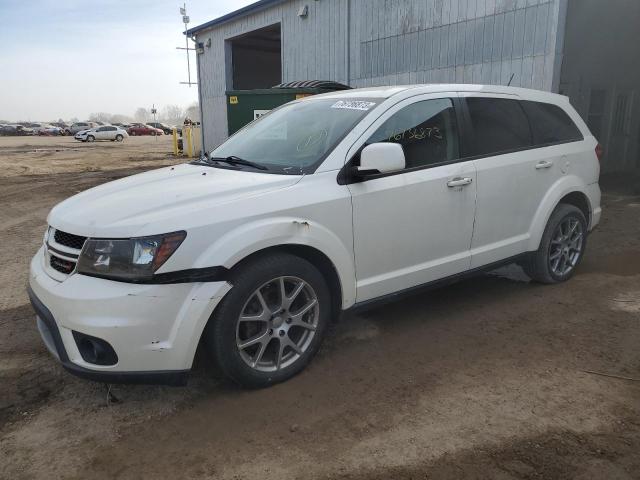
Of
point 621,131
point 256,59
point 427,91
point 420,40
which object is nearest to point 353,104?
point 427,91

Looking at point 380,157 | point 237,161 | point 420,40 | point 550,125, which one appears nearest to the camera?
point 380,157

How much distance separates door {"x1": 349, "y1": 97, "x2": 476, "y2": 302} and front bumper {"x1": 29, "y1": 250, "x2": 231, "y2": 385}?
1.05m

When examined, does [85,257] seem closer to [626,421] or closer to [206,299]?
[206,299]

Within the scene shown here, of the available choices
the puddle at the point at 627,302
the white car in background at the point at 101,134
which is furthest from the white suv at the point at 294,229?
the white car in background at the point at 101,134

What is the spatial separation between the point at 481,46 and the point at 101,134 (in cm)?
3978

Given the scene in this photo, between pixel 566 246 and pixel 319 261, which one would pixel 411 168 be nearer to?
pixel 319 261

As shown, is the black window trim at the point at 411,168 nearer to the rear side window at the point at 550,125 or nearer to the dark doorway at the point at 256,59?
the rear side window at the point at 550,125

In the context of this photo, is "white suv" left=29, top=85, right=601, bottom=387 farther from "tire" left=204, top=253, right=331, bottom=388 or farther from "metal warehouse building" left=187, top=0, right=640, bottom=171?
"metal warehouse building" left=187, top=0, right=640, bottom=171

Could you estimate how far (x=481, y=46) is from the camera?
9.45 meters

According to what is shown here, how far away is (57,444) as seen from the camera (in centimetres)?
260

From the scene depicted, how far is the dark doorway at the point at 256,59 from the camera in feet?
61.0

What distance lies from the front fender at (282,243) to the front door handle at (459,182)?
38.0 inches

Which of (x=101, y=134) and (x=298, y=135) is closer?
(x=298, y=135)

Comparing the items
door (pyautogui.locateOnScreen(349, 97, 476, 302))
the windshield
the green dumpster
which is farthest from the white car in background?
door (pyautogui.locateOnScreen(349, 97, 476, 302))
